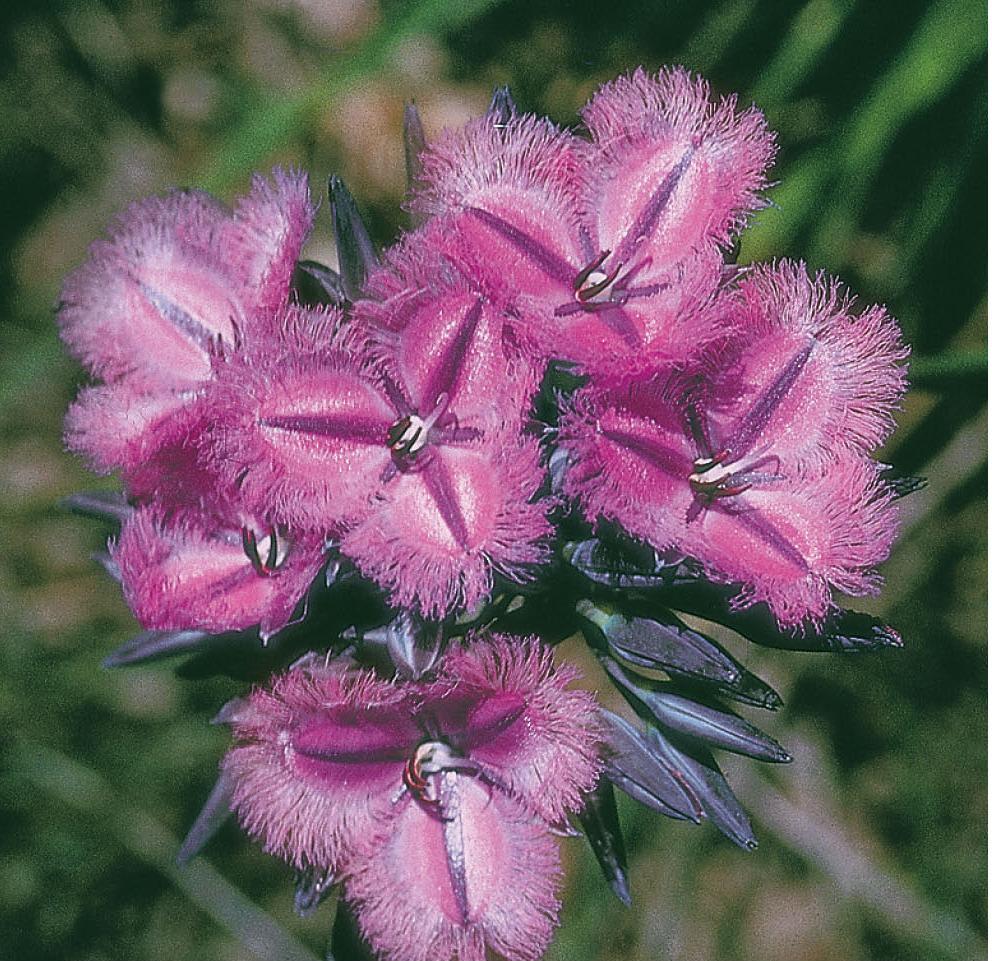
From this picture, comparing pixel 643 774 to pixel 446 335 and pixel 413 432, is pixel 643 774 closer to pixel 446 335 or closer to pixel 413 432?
pixel 413 432

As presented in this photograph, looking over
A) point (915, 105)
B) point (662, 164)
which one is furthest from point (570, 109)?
point (662, 164)

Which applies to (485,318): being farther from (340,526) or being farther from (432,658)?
(432,658)

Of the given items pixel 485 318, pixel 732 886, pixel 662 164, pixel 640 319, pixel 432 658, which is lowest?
pixel 732 886

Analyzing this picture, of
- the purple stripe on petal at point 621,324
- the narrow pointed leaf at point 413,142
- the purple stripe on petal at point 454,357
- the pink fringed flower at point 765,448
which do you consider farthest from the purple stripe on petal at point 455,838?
the narrow pointed leaf at point 413,142

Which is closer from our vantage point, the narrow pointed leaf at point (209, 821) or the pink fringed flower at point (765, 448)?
the pink fringed flower at point (765, 448)

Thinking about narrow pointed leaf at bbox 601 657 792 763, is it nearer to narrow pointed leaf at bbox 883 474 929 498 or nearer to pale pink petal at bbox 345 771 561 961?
pale pink petal at bbox 345 771 561 961

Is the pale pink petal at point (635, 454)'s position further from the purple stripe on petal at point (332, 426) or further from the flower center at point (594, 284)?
the purple stripe on petal at point (332, 426)

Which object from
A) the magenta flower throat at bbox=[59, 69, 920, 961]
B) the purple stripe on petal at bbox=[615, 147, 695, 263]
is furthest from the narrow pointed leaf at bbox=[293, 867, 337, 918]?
the purple stripe on petal at bbox=[615, 147, 695, 263]
